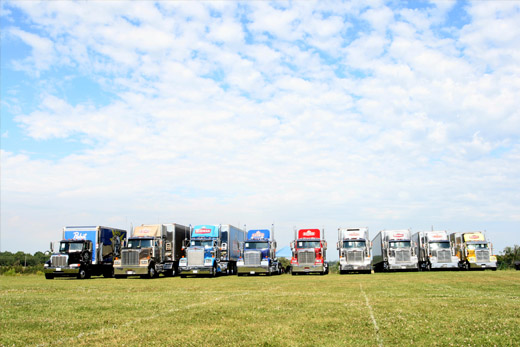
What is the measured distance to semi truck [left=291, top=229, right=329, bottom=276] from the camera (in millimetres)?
39906

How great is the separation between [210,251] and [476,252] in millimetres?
25911

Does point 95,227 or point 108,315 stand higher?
point 95,227

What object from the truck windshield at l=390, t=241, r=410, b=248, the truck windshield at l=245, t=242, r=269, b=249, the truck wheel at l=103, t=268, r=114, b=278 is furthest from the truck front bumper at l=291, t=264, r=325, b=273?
the truck wheel at l=103, t=268, r=114, b=278

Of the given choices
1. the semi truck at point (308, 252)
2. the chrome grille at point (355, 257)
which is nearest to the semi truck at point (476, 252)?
the chrome grille at point (355, 257)

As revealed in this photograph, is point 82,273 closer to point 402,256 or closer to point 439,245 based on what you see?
point 402,256

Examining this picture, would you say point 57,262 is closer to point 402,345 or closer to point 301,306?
point 301,306

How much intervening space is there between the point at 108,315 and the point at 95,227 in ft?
92.4

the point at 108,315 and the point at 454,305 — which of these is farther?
the point at 454,305

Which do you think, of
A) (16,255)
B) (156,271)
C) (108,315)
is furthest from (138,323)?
(16,255)

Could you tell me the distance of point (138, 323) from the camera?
980 centimetres

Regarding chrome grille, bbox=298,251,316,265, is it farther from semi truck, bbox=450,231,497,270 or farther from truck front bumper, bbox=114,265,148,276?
semi truck, bbox=450,231,497,270

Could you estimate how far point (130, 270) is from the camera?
35.7 metres

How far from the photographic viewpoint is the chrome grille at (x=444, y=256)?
1721 inches

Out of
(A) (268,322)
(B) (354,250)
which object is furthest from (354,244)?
(A) (268,322)
